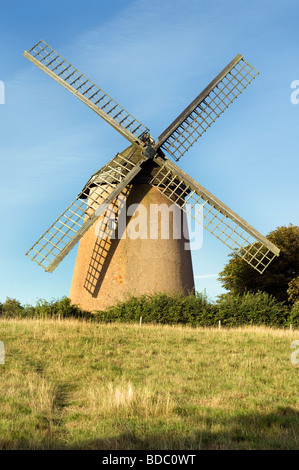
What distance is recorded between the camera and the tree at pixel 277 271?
27.5 meters

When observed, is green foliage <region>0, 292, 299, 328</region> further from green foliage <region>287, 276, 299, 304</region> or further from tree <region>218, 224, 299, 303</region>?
tree <region>218, 224, 299, 303</region>

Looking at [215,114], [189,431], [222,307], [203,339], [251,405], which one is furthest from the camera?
[222,307]

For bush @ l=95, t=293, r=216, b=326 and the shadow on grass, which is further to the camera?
bush @ l=95, t=293, r=216, b=326

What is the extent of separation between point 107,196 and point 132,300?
4050 mm

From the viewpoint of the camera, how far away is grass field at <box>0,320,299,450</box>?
6.32 m

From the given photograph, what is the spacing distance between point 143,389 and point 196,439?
2.57 metres

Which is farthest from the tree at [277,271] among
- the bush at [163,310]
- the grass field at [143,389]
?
the grass field at [143,389]

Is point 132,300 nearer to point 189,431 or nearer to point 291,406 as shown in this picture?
point 291,406

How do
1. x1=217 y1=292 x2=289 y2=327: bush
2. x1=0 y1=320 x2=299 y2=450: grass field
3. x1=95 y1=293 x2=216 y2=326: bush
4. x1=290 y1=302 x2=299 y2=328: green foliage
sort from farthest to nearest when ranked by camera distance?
x1=290 y1=302 x2=299 y2=328: green foliage → x1=217 y1=292 x2=289 y2=327: bush → x1=95 y1=293 x2=216 y2=326: bush → x1=0 y1=320 x2=299 y2=450: grass field

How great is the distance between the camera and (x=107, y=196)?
17.4 meters

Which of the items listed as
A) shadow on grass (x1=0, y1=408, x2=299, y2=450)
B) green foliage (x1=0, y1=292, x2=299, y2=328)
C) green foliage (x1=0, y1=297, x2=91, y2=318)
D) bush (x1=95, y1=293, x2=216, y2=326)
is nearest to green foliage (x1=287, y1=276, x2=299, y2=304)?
green foliage (x1=0, y1=292, x2=299, y2=328)

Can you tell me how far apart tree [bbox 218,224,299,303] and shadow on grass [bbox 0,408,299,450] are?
20.8m

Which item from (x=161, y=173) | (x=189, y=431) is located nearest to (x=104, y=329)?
(x=161, y=173)

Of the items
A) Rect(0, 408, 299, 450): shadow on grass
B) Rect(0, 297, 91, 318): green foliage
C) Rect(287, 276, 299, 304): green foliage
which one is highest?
Rect(287, 276, 299, 304): green foliage
